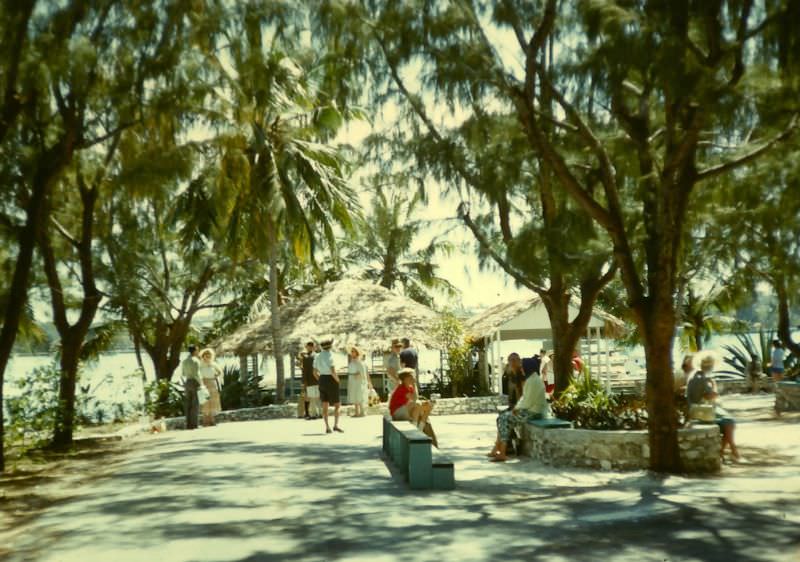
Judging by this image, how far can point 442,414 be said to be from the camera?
23375mm

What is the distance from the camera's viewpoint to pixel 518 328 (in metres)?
26.9

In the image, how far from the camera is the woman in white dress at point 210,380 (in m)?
19.4

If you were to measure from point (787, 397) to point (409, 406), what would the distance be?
9.83 metres

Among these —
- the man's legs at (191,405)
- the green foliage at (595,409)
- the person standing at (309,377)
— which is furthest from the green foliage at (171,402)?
the green foliage at (595,409)

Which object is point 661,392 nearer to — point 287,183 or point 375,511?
point 375,511

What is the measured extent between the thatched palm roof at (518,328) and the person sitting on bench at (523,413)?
1260 centimetres

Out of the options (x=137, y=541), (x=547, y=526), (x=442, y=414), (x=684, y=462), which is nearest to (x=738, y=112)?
(x=684, y=462)

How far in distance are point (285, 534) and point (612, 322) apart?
20140mm

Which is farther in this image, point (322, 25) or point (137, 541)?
point (322, 25)

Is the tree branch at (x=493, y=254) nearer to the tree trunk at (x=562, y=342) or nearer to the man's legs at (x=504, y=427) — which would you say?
the tree trunk at (x=562, y=342)

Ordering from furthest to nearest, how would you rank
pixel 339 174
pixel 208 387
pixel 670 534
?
pixel 339 174 → pixel 208 387 → pixel 670 534

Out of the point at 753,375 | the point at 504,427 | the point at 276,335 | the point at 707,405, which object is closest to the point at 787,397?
the point at 753,375

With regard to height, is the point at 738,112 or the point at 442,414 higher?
the point at 738,112

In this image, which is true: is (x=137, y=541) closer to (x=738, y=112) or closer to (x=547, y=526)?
(x=547, y=526)
